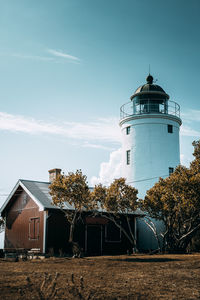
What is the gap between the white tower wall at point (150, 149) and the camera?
2892 centimetres

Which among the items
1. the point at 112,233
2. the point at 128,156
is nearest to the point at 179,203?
the point at 112,233

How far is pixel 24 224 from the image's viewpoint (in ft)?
85.0

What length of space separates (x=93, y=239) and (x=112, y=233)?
1.70 meters

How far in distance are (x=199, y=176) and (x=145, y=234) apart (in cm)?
1033

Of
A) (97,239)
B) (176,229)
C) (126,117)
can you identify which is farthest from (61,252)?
(126,117)

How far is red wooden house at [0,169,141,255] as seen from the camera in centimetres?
2273

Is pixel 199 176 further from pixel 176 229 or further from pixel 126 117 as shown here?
pixel 126 117

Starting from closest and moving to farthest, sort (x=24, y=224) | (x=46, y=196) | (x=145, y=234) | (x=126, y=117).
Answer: (x=46, y=196)
(x=24, y=224)
(x=145, y=234)
(x=126, y=117)

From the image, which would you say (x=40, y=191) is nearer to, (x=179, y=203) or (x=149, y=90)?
(x=179, y=203)

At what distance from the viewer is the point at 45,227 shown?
22594 mm

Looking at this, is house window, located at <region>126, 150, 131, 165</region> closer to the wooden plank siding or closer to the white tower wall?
the white tower wall

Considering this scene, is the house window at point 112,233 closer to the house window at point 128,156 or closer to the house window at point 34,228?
the house window at point 34,228

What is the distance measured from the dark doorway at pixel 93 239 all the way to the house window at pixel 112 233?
0.62 m

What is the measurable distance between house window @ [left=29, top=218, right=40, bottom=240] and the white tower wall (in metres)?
9.02
